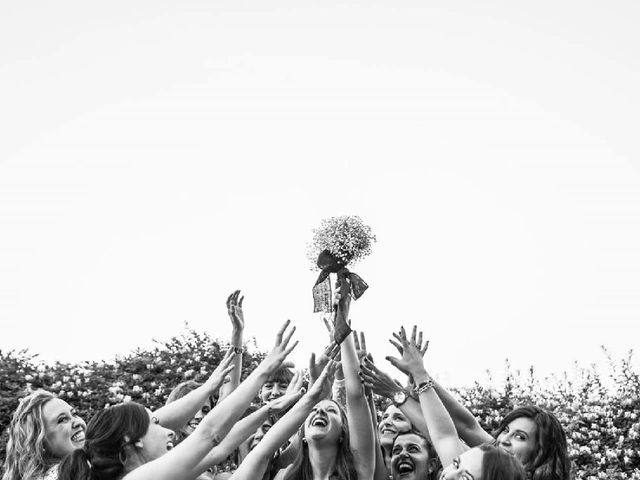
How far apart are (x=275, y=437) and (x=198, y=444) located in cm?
96

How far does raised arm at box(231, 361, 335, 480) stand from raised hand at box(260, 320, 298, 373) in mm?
282

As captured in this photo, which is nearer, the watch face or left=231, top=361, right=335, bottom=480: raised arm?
left=231, top=361, right=335, bottom=480: raised arm

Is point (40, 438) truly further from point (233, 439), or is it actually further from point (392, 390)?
point (392, 390)

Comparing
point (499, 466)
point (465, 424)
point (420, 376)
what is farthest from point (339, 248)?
point (499, 466)

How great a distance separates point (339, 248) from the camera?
6660 mm

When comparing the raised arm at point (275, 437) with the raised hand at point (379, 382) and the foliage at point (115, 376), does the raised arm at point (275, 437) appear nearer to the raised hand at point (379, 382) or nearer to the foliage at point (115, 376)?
the raised hand at point (379, 382)

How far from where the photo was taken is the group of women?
4602 millimetres

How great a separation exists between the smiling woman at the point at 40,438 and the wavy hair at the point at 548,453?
2738 millimetres

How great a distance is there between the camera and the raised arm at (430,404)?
5219 millimetres

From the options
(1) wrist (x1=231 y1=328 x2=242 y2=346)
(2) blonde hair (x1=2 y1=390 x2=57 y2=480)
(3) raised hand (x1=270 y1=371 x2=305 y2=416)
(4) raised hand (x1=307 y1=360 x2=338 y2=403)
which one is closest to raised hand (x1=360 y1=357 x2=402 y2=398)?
(4) raised hand (x1=307 y1=360 x2=338 y2=403)


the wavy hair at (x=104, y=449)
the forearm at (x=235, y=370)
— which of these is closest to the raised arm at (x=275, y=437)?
the wavy hair at (x=104, y=449)

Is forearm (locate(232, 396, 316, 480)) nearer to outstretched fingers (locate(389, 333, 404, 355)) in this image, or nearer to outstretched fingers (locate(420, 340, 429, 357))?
outstretched fingers (locate(389, 333, 404, 355))

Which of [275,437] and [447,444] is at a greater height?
[275,437]

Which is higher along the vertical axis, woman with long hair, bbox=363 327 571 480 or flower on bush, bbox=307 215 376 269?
flower on bush, bbox=307 215 376 269
